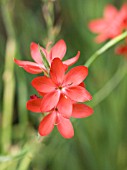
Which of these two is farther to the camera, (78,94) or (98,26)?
(98,26)

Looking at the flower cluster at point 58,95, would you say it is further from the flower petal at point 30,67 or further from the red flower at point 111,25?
the red flower at point 111,25

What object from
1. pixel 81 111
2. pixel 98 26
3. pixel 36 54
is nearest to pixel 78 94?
pixel 81 111

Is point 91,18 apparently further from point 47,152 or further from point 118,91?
point 47,152

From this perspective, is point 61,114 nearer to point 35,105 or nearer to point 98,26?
point 35,105

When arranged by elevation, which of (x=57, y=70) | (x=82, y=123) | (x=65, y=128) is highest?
(x=57, y=70)

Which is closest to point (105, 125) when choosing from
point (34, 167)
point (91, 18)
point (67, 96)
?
point (34, 167)

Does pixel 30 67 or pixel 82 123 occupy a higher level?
pixel 30 67

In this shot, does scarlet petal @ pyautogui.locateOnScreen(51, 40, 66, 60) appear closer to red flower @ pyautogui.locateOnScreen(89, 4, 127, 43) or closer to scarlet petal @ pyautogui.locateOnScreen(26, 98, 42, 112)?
scarlet petal @ pyautogui.locateOnScreen(26, 98, 42, 112)
